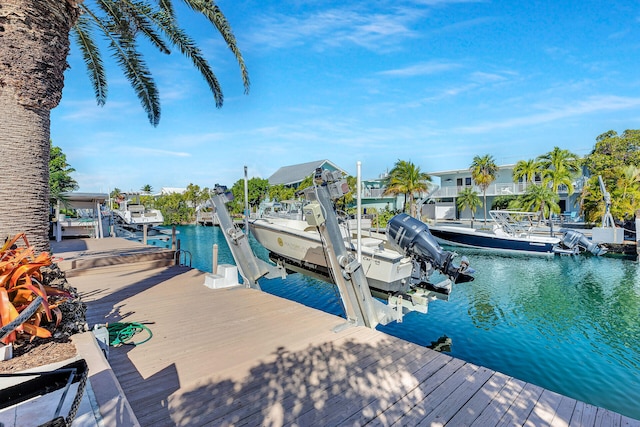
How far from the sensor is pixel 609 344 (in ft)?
26.6

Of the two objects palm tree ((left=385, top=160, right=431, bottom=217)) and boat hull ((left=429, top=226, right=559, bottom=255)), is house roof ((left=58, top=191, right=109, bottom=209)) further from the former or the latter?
palm tree ((left=385, top=160, right=431, bottom=217))

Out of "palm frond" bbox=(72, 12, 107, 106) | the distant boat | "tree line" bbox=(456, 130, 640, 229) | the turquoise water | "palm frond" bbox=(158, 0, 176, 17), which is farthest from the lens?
"tree line" bbox=(456, 130, 640, 229)

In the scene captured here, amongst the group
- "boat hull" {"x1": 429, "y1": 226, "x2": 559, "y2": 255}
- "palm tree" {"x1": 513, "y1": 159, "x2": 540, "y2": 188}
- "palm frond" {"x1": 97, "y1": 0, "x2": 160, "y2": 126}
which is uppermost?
"palm frond" {"x1": 97, "y1": 0, "x2": 160, "y2": 126}

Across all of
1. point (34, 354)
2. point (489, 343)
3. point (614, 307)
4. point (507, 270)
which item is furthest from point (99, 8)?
point (507, 270)

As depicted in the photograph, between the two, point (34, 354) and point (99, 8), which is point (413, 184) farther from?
point (34, 354)

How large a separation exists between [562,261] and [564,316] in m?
10.8

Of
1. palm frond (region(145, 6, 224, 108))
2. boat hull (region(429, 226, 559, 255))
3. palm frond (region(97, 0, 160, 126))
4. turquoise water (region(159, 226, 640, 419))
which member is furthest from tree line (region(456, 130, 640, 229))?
palm frond (region(97, 0, 160, 126))

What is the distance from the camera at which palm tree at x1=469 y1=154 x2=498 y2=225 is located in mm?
33069

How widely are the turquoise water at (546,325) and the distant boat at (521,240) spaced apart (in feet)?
11.9

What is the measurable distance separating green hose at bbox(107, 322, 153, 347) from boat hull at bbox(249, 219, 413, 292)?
14.8ft

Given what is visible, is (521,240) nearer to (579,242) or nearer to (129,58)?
(579,242)

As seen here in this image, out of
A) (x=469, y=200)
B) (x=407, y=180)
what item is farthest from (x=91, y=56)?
(x=469, y=200)

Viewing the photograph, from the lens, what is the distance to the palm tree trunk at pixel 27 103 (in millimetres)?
4059

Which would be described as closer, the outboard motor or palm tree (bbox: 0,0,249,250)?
palm tree (bbox: 0,0,249,250)
